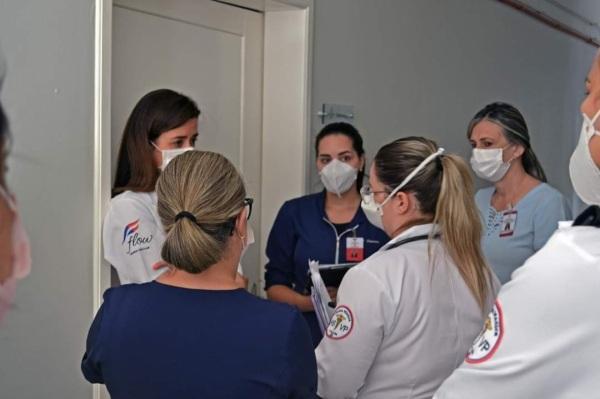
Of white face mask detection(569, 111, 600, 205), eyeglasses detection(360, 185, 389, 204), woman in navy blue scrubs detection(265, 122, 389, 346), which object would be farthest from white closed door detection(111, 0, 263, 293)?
white face mask detection(569, 111, 600, 205)

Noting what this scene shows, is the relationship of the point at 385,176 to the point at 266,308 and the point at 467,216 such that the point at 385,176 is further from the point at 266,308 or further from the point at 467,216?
the point at 266,308

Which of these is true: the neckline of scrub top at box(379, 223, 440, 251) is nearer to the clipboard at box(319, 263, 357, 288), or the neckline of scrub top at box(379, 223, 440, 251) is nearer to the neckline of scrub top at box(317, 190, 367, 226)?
the clipboard at box(319, 263, 357, 288)

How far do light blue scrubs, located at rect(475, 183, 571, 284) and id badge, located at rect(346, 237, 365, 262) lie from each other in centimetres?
52

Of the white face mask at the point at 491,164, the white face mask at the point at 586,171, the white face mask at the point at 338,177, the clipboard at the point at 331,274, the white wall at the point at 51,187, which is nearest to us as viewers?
the white face mask at the point at 586,171

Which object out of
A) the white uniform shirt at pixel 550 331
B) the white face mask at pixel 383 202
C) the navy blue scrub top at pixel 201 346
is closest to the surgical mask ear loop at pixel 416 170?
the white face mask at pixel 383 202

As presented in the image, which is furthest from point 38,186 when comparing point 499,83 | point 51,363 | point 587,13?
point 587,13

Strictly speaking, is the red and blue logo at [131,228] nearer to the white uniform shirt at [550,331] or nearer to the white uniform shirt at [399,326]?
the white uniform shirt at [399,326]

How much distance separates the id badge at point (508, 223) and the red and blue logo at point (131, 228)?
1543 mm

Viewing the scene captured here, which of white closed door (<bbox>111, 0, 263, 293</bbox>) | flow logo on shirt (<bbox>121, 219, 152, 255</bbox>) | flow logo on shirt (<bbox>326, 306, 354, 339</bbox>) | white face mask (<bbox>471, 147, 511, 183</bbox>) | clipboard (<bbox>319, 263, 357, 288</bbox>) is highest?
white closed door (<bbox>111, 0, 263, 293</bbox>)

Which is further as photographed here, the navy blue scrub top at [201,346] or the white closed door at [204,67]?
the white closed door at [204,67]

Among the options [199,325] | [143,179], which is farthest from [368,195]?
[199,325]

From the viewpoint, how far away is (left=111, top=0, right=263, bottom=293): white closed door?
2365 mm

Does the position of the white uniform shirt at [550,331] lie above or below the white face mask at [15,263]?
below

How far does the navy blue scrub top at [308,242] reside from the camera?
254 centimetres
